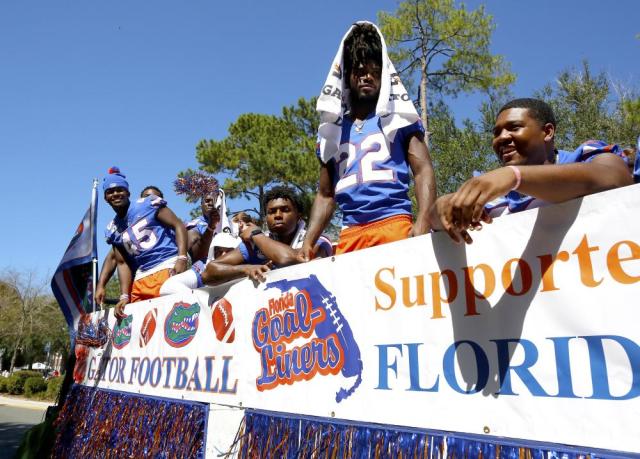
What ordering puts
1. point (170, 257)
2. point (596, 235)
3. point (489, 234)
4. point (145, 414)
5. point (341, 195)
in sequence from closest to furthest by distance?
point (596, 235) < point (489, 234) < point (341, 195) < point (145, 414) < point (170, 257)

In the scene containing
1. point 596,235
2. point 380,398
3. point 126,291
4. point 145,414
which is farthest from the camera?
point 126,291

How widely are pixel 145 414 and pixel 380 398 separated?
1746mm

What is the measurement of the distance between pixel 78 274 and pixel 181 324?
2516 mm

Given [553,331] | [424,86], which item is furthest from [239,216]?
[424,86]

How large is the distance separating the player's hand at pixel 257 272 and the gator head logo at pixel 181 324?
532 mm

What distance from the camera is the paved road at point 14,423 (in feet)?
29.9

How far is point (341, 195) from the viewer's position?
242cm

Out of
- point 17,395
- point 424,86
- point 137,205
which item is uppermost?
point 424,86

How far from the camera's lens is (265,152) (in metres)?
20.6

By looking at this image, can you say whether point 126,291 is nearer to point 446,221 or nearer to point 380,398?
point 380,398

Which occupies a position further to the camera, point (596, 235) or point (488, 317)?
point (488, 317)

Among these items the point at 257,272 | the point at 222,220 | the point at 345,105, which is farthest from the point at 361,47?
the point at 222,220

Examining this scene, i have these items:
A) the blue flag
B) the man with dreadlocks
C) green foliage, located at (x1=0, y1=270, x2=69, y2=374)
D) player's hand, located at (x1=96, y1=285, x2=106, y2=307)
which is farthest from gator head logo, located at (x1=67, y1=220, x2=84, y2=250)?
green foliage, located at (x1=0, y1=270, x2=69, y2=374)

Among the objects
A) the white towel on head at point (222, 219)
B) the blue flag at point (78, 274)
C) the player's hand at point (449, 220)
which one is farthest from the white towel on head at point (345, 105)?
the blue flag at point (78, 274)
